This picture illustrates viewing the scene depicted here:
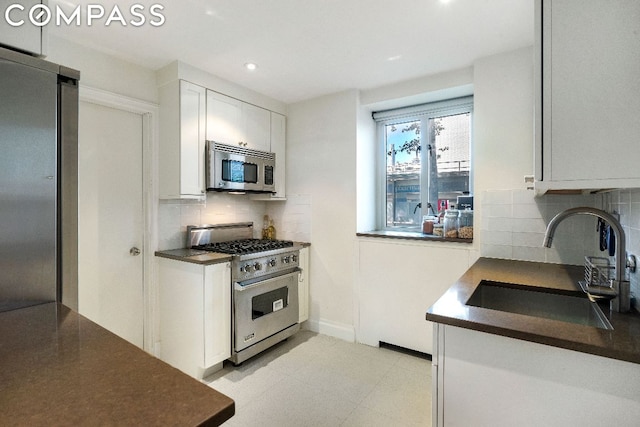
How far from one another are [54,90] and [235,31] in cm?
122

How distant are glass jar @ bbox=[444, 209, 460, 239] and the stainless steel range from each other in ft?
4.42

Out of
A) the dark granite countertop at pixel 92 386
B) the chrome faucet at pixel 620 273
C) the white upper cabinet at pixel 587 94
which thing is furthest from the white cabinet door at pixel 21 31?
the chrome faucet at pixel 620 273

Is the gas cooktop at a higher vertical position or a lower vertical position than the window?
lower

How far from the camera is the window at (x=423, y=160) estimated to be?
9.32 feet

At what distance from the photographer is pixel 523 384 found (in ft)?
3.39

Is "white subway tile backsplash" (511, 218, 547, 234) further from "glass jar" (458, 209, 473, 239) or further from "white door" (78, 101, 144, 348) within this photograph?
"white door" (78, 101, 144, 348)

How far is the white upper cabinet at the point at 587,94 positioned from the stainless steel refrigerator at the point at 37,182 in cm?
167

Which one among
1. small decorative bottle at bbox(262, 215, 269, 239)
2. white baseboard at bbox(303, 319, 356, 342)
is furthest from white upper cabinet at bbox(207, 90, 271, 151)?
white baseboard at bbox(303, 319, 356, 342)

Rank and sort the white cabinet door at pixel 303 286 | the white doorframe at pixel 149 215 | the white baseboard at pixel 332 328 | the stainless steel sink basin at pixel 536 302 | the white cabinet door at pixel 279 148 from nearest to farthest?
the stainless steel sink basin at pixel 536 302, the white doorframe at pixel 149 215, the white baseboard at pixel 332 328, the white cabinet door at pixel 303 286, the white cabinet door at pixel 279 148

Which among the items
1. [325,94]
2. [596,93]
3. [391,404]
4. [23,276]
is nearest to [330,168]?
[325,94]

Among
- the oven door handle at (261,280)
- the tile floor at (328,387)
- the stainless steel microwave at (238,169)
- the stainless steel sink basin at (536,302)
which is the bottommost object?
the tile floor at (328,387)

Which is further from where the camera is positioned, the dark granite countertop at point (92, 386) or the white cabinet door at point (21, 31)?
the white cabinet door at point (21, 31)

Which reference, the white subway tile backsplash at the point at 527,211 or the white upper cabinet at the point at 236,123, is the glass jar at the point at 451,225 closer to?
the white subway tile backsplash at the point at 527,211

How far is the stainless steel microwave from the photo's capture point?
2.62 m
